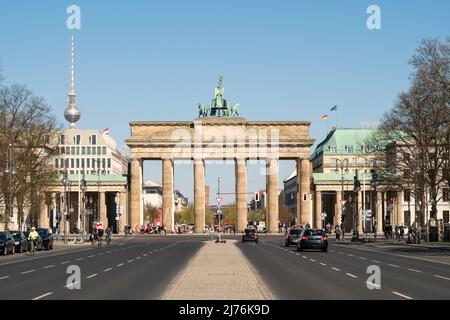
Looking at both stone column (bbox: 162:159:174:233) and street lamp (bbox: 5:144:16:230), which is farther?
stone column (bbox: 162:159:174:233)

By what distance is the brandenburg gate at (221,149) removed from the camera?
5359 inches

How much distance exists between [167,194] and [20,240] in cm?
7401

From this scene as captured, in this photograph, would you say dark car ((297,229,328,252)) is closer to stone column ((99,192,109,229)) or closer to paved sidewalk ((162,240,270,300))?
paved sidewalk ((162,240,270,300))

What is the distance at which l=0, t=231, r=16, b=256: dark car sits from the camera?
57.6 meters

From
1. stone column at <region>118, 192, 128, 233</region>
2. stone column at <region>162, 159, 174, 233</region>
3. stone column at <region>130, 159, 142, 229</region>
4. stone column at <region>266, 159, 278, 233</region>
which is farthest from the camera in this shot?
stone column at <region>118, 192, 128, 233</region>

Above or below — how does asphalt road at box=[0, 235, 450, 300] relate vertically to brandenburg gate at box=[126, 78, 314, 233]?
below

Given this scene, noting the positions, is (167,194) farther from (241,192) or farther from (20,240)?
(20,240)

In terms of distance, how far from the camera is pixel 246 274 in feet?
104

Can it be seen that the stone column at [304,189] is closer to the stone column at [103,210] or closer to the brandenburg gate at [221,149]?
the brandenburg gate at [221,149]

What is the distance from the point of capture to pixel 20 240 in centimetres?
6331

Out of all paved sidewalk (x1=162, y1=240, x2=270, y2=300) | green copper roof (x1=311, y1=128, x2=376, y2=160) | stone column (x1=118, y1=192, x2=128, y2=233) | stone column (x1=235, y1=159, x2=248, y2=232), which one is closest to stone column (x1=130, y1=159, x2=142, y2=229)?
stone column (x1=118, y1=192, x2=128, y2=233)

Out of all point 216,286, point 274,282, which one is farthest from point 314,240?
point 216,286
